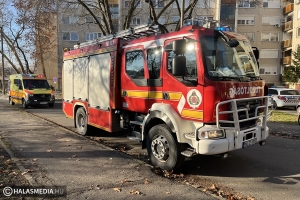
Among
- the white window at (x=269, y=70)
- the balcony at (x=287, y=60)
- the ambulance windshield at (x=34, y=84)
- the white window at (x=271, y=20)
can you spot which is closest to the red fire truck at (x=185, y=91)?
the ambulance windshield at (x=34, y=84)

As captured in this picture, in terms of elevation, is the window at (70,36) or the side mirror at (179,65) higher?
the window at (70,36)

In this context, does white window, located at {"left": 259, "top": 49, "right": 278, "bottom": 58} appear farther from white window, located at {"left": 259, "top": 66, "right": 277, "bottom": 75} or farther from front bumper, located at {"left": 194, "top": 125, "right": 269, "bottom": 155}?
front bumper, located at {"left": 194, "top": 125, "right": 269, "bottom": 155}

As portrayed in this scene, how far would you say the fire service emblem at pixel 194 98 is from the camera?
4.83 m

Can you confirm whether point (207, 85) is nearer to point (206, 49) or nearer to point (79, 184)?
point (206, 49)

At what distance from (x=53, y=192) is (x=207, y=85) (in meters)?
3.08

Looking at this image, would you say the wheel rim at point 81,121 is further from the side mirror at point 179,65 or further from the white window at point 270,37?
the white window at point 270,37

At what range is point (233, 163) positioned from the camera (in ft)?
19.8

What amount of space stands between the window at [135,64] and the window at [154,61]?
24 centimetres

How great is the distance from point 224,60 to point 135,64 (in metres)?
2.21

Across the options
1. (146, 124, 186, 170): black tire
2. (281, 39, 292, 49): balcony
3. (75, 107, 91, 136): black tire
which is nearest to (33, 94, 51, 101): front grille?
(75, 107, 91, 136): black tire

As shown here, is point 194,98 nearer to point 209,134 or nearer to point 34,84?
point 209,134

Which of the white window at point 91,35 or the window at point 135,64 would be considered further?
the white window at point 91,35

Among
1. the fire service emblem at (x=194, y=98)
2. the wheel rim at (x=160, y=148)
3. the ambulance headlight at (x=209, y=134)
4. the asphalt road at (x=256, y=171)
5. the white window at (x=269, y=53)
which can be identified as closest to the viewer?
the asphalt road at (x=256, y=171)

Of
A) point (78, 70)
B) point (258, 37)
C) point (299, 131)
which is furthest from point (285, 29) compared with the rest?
point (78, 70)
